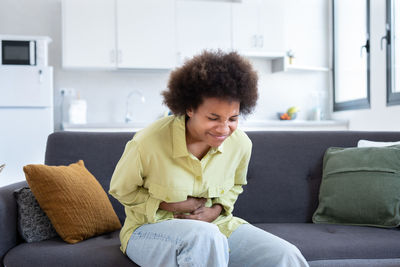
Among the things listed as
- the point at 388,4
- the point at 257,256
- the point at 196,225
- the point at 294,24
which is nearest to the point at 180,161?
the point at 196,225

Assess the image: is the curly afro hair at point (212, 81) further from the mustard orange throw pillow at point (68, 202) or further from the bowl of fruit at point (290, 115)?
the bowl of fruit at point (290, 115)

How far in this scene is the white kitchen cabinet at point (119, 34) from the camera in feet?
14.5

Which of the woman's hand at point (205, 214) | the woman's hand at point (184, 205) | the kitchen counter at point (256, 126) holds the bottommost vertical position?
the woman's hand at point (205, 214)

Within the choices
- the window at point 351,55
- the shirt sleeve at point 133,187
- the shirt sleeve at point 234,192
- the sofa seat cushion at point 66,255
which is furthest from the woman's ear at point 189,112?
the window at point 351,55

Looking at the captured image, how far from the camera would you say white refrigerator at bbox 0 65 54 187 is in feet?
13.3

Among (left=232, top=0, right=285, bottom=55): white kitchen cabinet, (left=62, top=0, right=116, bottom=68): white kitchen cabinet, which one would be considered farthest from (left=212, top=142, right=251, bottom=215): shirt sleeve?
(left=232, top=0, right=285, bottom=55): white kitchen cabinet

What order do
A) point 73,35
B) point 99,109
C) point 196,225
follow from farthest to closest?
point 99,109
point 73,35
point 196,225

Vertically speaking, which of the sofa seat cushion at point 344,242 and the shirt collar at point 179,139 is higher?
the shirt collar at point 179,139

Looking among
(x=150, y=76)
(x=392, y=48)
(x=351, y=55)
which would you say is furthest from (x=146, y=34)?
(x=392, y=48)

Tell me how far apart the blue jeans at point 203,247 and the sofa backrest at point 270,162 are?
61cm

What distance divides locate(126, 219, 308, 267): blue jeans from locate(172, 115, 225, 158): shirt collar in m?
0.22

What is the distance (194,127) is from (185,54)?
331 centimetres

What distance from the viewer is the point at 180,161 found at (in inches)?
59.2

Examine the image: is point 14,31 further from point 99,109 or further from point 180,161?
point 180,161
